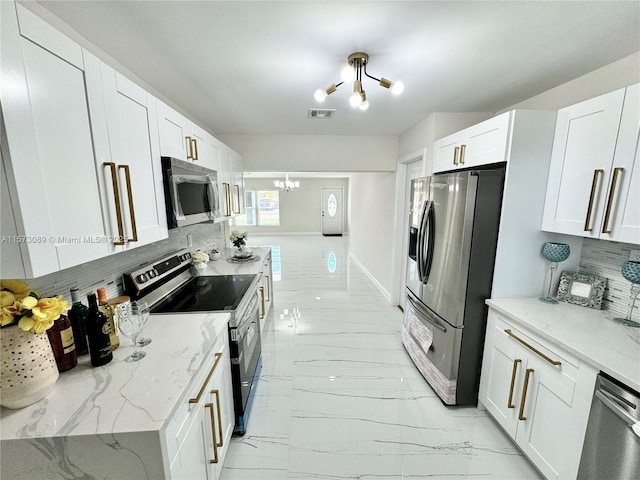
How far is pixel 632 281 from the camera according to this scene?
1397 mm

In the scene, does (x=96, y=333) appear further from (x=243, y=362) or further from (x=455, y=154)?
(x=455, y=154)

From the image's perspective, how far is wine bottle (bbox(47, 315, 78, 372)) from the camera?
0.97 metres

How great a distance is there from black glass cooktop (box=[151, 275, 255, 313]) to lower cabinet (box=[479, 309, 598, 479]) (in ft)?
5.80

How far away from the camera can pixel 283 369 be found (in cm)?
240

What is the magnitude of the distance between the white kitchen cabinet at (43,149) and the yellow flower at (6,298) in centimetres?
11

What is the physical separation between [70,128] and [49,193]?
0.82ft

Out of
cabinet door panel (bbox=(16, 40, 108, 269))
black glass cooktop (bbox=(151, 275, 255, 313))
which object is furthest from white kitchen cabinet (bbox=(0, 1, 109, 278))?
Result: black glass cooktop (bbox=(151, 275, 255, 313))

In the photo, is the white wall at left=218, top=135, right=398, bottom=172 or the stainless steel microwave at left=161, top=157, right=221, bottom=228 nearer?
the stainless steel microwave at left=161, top=157, right=221, bottom=228

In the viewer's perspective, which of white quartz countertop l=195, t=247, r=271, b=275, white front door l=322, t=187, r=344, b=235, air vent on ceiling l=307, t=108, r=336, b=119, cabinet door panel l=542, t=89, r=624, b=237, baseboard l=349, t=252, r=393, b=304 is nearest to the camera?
cabinet door panel l=542, t=89, r=624, b=237

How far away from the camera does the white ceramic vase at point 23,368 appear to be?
797 mm

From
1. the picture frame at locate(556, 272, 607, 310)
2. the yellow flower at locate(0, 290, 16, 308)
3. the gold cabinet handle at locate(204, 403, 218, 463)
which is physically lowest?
the gold cabinet handle at locate(204, 403, 218, 463)

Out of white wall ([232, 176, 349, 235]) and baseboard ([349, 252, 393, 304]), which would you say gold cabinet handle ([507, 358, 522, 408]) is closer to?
baseboard ([349, 252, 393, 304])

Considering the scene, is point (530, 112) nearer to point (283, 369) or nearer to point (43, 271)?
point (43, 271)

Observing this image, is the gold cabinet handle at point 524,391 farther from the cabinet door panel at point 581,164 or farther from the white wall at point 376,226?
the white wall at point 376,226
